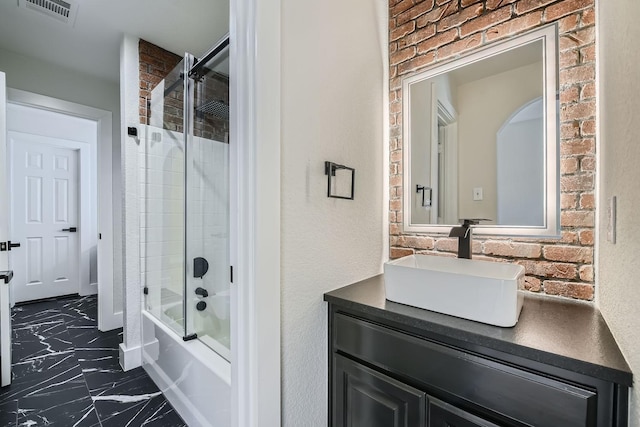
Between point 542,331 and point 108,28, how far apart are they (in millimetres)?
Answer: 3144

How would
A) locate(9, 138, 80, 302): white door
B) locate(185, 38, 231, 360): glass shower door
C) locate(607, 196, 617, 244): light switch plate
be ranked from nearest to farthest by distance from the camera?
locate(607, 196, 617, 244): light switch plate → locate(185, 38, 231, 360): glass shower door → locate(9, 138, 80, 302): white door

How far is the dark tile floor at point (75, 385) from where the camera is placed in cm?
162

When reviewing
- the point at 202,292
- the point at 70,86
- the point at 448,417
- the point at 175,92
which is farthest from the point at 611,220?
the point at 70,86

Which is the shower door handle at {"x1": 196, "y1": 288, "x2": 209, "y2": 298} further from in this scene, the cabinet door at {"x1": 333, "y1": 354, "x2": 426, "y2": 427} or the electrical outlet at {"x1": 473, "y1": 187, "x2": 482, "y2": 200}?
the electrical outlet at {"x1": 473, "y1": 187, "x2": 482, "y2": 200}

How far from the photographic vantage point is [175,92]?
84.0 inches

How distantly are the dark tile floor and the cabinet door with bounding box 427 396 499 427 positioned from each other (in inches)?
56.7

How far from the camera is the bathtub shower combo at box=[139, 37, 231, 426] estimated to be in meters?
1.66

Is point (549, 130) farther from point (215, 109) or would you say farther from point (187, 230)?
point (187, 230)

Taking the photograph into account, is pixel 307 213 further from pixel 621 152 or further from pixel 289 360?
pixel 621 152

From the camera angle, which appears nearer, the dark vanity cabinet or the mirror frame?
the dark vanity cabinet

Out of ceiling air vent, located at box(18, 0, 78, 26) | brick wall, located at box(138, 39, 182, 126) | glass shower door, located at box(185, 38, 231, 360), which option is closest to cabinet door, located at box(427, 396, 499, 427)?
glass shower door, located at box(185, 38, 231, 360)

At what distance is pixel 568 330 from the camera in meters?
0.83

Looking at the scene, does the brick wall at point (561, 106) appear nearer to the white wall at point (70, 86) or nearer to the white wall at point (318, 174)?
the white wall at point (318, 174)

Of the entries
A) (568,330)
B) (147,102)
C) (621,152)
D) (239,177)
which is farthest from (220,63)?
(568,330)
